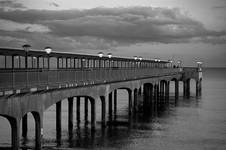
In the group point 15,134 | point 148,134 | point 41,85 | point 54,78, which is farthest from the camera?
point 148,134

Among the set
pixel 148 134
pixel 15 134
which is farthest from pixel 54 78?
pixel 148 134

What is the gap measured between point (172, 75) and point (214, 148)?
54.4 metres

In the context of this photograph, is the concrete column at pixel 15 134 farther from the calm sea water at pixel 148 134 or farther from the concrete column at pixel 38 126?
the calm sea water at pixel 148 134

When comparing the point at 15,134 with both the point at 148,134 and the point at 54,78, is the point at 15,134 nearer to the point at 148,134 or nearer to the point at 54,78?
the point at 54,78

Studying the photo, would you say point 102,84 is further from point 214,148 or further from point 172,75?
point 172,75

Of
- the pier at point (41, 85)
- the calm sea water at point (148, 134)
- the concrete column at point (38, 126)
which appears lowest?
the calm sea water at point (148, 134)

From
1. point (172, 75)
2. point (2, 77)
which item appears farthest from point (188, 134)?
point (172, 75)

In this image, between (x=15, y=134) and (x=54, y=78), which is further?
(x=54, y=78)

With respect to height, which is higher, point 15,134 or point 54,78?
point 54,78

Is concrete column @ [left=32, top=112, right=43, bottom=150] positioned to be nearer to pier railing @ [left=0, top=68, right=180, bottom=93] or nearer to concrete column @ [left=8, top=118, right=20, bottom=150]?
pier railing @ [left=0, top=68, right=180, bottom=93]

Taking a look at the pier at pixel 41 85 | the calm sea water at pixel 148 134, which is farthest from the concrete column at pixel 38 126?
the calm sea water at pixel 148 134

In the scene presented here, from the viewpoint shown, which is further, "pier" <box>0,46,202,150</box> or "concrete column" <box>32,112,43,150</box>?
"concrete column" <box>32,112,43,150</box>

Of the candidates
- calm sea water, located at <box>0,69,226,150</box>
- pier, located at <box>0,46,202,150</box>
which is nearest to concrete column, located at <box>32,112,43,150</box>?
pier, located at <box>0,46,202,150</box>

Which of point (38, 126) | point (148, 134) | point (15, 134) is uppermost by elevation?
point (15, 134)
